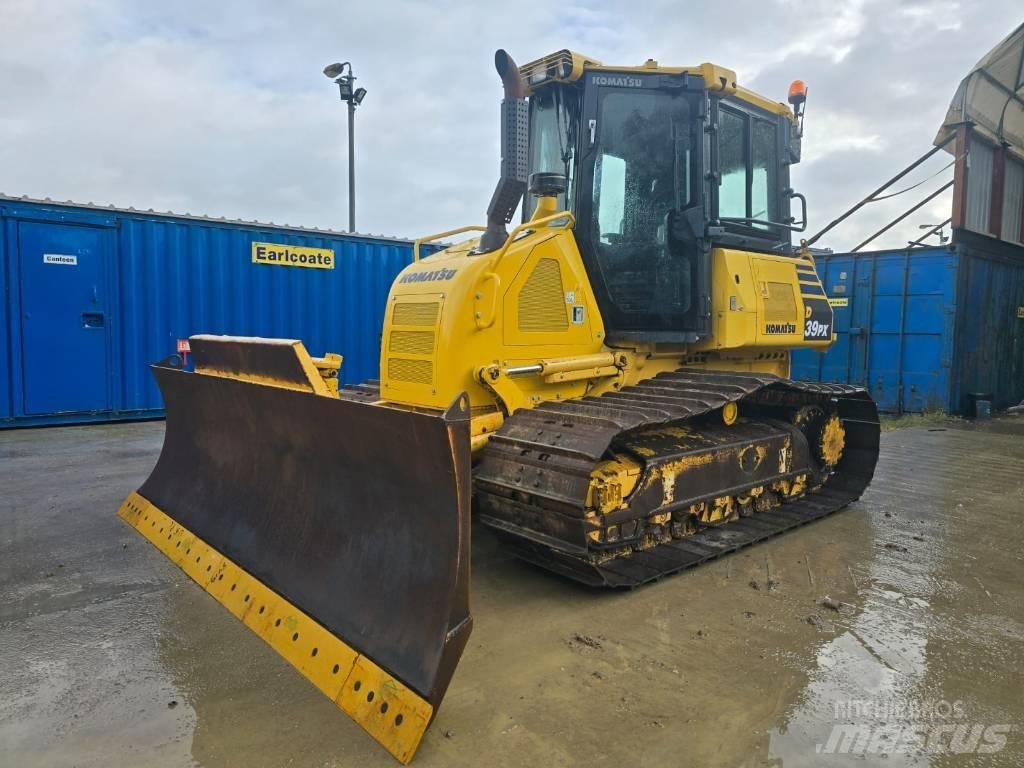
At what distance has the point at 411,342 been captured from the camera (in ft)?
13.8

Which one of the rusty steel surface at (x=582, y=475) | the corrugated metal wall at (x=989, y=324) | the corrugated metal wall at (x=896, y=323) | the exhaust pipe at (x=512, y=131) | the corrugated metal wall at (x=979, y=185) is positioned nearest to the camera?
the rusty steel surface at (x=582, y=475)

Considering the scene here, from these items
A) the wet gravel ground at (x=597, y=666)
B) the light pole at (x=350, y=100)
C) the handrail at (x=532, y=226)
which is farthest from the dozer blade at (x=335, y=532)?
the light pole at (x=350, y=100)

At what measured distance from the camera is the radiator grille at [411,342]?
13.3 feet

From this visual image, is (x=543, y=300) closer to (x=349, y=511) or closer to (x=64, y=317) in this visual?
(x=349, y=511)

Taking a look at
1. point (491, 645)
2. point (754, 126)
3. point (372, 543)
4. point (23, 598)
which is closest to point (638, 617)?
point (491, 645)

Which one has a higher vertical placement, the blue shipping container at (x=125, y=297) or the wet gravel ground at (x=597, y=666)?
the blue shipping container at (x=125, y=297)

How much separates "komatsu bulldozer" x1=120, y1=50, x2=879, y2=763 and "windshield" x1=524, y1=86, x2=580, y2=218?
0.07 ft

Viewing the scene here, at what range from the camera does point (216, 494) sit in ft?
12.8

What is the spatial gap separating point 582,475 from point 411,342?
1510 mm

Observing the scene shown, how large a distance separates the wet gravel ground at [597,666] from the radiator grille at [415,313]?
1386mm

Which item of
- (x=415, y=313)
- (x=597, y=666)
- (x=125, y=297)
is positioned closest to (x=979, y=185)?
(x=415, y=313)

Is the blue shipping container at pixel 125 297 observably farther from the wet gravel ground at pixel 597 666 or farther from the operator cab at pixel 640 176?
the operator cab at pixel 640 176

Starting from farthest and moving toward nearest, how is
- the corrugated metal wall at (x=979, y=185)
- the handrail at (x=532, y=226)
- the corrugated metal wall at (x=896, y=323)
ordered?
the corrugated metal wall at (x=979, y=185), the corrugated metal wall at (x=896, y=323), the handrail at (x=532, y=226)

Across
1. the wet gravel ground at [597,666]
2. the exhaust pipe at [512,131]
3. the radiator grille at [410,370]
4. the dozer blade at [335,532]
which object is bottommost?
the wet gravel ground at [597,666]
